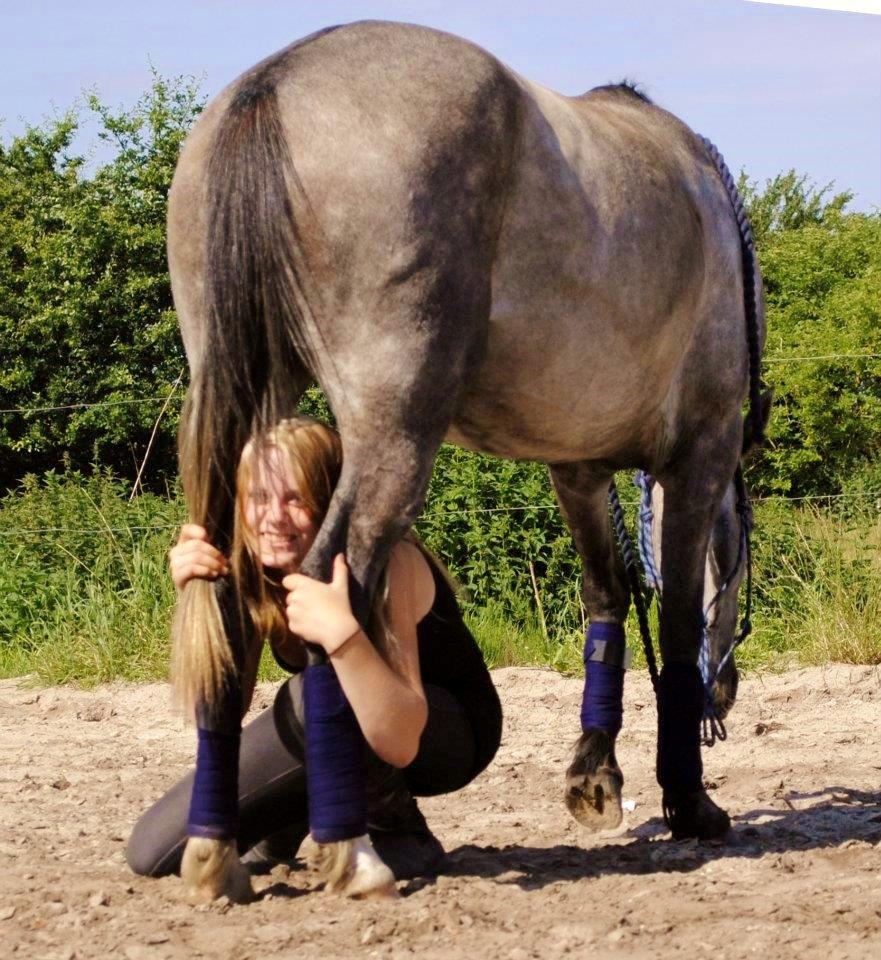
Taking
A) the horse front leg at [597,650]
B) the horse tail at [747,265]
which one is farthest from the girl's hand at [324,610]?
the horse tail at [747,265]

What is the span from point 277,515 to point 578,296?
822mm

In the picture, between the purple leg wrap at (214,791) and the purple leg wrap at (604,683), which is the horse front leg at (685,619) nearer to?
the purple leg wrap at (604,683)

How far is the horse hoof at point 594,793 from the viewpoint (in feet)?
12.3

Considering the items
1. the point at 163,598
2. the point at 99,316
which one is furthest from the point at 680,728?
the point at 99,316

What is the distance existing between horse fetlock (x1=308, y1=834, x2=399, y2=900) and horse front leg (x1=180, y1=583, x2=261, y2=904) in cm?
24

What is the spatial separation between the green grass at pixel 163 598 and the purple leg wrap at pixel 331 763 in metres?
3.56

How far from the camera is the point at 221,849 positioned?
2854mm

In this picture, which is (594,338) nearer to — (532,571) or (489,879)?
(489,879)

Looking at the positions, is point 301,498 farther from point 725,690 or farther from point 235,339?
Result: point 725,690

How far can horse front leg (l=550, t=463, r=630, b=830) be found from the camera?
376cm

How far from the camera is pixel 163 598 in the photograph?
6.84 m

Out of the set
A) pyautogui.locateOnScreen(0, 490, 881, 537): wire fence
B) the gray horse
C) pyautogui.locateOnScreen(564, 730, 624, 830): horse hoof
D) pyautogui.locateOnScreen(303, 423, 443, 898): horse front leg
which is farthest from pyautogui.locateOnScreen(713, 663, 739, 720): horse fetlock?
pyautogui.locateOnScreen(0, 490, 881, 537): wire fence

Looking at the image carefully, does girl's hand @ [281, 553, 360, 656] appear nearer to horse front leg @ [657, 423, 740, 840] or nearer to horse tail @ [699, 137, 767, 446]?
horse front leg @ [657, 423, 740, 840]

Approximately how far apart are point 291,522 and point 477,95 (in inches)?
38.3
